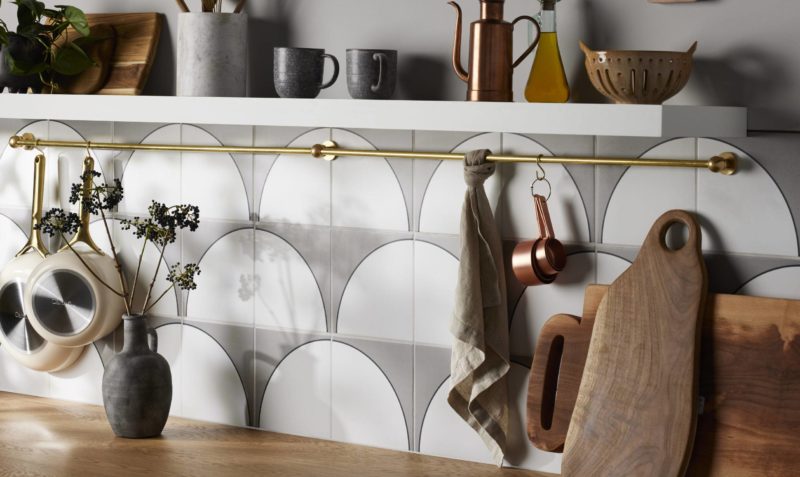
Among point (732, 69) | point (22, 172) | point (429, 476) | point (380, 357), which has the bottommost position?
point (429, 476)

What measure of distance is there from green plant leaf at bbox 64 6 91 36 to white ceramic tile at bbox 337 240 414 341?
63 centimetres

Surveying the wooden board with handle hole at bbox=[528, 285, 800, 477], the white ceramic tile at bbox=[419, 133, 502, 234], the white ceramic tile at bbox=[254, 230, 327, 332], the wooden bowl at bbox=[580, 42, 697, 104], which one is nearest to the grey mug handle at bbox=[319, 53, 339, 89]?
the white ceramic tile at bbox=[419, 133, 502, 234]

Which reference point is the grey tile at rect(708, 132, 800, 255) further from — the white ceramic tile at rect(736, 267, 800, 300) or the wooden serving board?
the wooden serving board

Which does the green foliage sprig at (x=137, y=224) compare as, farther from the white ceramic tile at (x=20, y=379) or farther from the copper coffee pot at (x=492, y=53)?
the copper coffee pot at (x=492, y=53)

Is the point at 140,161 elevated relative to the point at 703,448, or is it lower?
elevated

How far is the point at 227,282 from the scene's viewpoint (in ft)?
6.48

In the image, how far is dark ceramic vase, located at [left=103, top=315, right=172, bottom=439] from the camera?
6.16ft

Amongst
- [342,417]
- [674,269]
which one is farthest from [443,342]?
[674,269]

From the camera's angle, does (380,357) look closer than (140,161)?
Yes

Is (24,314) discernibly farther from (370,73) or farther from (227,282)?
(370,73)

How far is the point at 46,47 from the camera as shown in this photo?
1939 mm

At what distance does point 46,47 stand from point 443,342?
0.87m

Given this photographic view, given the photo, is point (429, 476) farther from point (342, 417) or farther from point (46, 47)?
point (46, 47)

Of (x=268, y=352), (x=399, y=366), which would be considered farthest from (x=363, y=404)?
A: (x=268, y=352)
